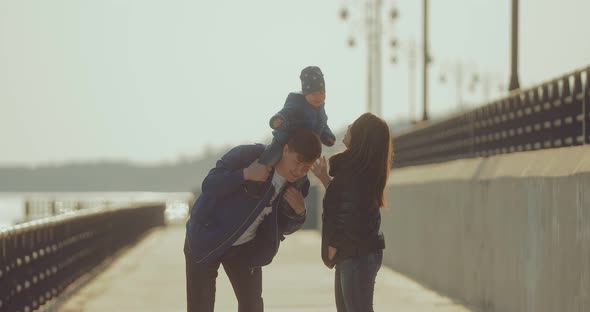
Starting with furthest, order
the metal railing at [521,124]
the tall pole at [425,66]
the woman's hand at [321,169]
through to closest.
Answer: the tall pole at [425,66]
the metal railing at [521,124]
the woman's hand at [321,169]

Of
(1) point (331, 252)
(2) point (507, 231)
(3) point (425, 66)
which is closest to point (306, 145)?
(1) point (331, 252)

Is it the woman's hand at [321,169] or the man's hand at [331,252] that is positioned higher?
the woman's hand at [321,169]

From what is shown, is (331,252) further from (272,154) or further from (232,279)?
(272,154)

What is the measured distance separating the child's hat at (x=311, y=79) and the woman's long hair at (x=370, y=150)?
365 millimetres

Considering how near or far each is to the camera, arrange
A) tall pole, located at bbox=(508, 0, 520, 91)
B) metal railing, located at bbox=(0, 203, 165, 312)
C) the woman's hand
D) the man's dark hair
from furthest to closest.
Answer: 1. tall pole, located at bbox=(508, 0, 520, 91)
2. metal railing, located at bbox=(0, 203, 165, 312)
3. the woman's hand
4. the man's dark hair

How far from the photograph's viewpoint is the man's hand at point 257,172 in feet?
22.4

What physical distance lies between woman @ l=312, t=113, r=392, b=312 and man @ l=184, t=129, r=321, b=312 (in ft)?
0.56

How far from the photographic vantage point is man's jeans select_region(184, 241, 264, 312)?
23.7 feet

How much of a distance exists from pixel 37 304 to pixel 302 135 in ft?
30.5

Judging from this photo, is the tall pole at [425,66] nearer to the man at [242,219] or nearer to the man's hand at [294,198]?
the man at [242,219]

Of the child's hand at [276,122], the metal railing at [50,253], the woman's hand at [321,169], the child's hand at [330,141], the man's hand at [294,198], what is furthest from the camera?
the metal railing at [50,253]

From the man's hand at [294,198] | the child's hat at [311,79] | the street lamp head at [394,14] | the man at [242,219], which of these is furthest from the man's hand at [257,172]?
the street lamp head at [394,14]

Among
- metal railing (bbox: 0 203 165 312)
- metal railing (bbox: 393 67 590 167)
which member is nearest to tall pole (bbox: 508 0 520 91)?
metal railing (bbox: 393 67 590 167)

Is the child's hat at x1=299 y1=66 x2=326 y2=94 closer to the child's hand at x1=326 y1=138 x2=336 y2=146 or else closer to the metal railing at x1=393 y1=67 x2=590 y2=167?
the child's hand at x1=326 y1=138 x2=336 y2=146
